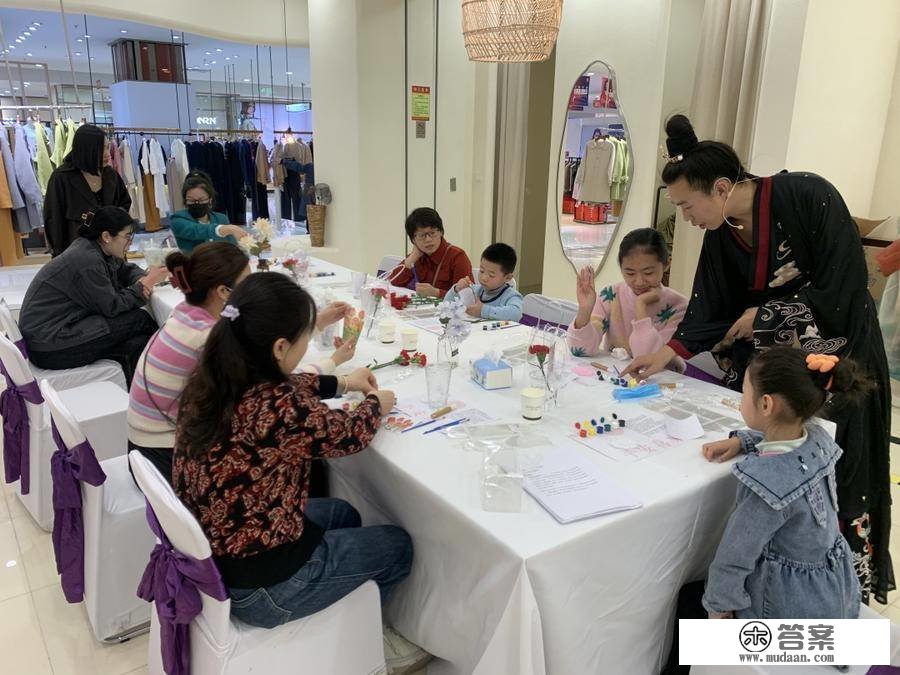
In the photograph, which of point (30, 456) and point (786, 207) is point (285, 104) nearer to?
point (30, 456)

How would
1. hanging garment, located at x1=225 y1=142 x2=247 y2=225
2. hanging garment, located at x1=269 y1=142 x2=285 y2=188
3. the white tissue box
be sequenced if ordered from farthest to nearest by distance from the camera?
hanging garment, located at x1=269 y1=142 x2=285 y2=188, hanging garment, located at x1=225 y1=142 x2=247 y2=225, the white tissue box

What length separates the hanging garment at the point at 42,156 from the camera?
20.6ft

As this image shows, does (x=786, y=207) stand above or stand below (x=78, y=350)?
above

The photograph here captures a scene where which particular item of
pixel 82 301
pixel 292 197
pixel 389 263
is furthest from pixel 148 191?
pixel 82 301

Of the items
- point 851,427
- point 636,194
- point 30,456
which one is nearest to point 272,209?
point 636,194

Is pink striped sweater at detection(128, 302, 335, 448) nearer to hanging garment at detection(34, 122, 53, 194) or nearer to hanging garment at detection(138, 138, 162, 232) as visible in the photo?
hanging garment at detection(34, 122, 53, 194)

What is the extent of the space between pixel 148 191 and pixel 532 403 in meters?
7.22

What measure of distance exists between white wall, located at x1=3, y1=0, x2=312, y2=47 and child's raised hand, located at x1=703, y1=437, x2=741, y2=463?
682cm

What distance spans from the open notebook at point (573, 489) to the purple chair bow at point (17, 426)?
1.92 m

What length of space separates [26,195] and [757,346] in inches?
267

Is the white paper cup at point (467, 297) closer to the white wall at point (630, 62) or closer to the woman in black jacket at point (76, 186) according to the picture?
the white wall at point (630, 62)

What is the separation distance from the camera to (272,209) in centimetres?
1041

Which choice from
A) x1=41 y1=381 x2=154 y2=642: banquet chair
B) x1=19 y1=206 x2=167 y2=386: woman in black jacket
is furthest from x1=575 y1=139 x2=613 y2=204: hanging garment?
x1=41 y1=381 x2=154 y2=642: banquet chair

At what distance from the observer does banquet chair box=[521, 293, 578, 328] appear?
10.0 feet
